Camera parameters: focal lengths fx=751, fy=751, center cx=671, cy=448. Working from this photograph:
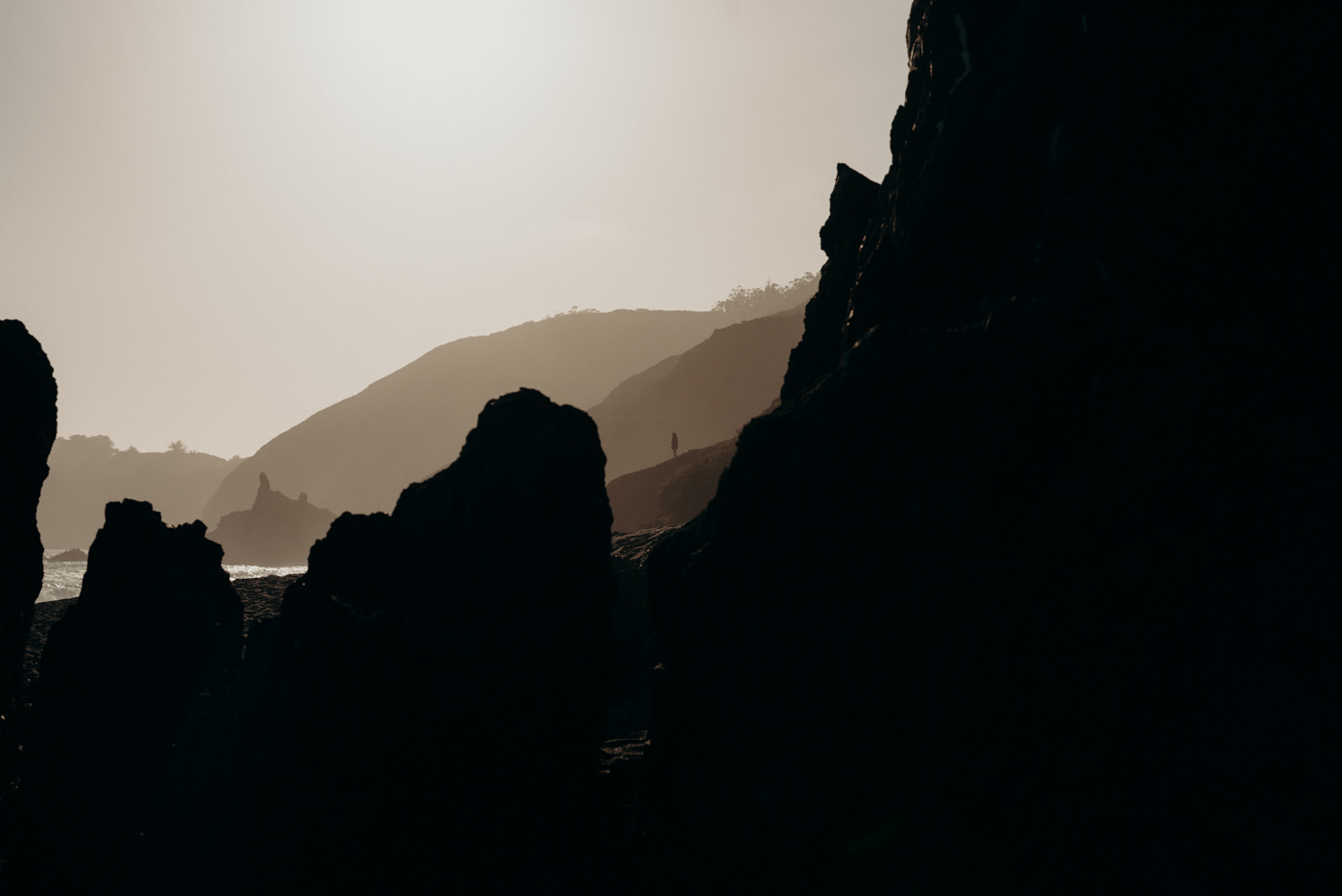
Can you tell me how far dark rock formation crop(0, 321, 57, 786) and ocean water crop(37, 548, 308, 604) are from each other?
47.0m

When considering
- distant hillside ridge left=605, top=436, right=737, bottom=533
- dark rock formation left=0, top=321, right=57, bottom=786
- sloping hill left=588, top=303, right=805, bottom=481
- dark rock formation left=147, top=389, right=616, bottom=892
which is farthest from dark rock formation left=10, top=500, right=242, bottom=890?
sloping hill left=588, top=303, right=805, bottom=481

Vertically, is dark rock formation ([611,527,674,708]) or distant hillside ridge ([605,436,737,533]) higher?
distant hillside ridge ([605,436,737,533])

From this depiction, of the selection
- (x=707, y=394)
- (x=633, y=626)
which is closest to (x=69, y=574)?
(x=707, y=394)

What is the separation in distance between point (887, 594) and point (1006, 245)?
6363 mm

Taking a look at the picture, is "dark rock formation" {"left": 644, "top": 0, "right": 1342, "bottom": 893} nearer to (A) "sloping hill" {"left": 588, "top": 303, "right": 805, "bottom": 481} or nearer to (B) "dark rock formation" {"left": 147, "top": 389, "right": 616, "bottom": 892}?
(B) "dark rock formation" {"left": 147, "top": 389, "right": 616, "bottom": 892}

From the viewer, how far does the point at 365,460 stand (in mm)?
195625

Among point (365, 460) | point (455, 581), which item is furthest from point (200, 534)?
point (365, 460)

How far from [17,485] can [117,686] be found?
5.38 meters

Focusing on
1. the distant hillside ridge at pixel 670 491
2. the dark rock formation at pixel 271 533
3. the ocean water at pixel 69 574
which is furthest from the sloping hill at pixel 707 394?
the dark rock formation at pixel 271 533

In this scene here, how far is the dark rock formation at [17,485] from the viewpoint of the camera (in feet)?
50.7

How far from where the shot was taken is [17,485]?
616 inches

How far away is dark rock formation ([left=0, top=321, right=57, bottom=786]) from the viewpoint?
15453mm

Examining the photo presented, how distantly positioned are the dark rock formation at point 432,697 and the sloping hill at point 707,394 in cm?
7749

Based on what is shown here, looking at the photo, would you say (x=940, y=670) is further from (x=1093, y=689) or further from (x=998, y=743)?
(x=1093, y=689)
